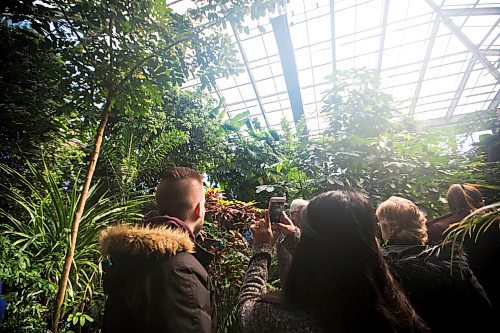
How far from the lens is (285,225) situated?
1614 millimetres

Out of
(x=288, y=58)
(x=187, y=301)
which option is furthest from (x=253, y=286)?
(x=288, y=58)

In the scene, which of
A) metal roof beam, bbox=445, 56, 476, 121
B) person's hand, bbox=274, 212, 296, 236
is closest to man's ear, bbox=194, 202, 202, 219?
person's hand, bbox=274, 212, 296, 236

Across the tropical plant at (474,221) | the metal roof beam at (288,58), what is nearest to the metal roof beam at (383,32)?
the metal roof beam at (288,58)

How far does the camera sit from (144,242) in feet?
3.68

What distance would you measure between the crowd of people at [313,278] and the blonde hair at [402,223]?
12 mm

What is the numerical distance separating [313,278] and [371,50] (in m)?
9.36

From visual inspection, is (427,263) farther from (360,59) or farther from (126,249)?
(360,59)

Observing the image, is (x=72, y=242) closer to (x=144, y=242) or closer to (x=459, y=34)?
(x=144, y=242)

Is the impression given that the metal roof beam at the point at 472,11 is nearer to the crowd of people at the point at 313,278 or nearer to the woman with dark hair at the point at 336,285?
A: the crowd of people at the point at 313,278

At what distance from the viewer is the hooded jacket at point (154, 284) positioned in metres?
1.04

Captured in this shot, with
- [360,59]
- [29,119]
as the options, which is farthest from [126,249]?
[360,59]

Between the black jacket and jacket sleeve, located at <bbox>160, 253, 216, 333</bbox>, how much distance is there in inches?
31.2

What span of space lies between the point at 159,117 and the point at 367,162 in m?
2.85

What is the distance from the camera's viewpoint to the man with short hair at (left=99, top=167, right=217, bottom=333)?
1045 millimetres
